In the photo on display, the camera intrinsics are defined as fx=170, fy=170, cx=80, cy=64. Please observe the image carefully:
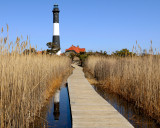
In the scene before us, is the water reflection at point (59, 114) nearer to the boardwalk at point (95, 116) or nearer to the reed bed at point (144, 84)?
the boardwalk at point (95, 116)

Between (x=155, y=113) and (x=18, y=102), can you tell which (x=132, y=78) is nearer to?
(x=155, y=113)

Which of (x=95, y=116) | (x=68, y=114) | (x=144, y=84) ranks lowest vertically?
(x=68, y=114)

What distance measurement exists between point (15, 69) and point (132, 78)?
3280 millimetres

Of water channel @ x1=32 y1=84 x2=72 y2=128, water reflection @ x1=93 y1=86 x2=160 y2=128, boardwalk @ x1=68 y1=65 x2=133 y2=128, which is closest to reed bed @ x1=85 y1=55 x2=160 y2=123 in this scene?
water reflection @ x1=93 y1=86 x2=160 y2=128

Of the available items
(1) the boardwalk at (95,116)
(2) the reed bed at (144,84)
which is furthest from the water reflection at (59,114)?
(2) the reed bed at (144,84)

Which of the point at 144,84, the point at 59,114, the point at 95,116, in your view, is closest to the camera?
the point at 95,116

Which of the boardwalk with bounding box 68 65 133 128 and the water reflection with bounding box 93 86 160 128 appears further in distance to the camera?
the water reflection with bounding box 93 86 160 128

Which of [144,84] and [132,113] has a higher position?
[144,84]

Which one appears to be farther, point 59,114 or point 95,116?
point 59,114

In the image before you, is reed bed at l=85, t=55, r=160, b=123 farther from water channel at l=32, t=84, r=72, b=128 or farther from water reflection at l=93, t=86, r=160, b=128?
water channel at l=32, t=84, r=72, b=128

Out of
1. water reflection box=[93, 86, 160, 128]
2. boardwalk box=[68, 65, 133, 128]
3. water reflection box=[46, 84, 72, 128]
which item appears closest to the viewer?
boardwalk box=[68, 65, 133, 128]

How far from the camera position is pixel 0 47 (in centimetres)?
227

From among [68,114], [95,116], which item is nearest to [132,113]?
[95,116]

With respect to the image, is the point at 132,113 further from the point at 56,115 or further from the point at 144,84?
the point at 56,115
